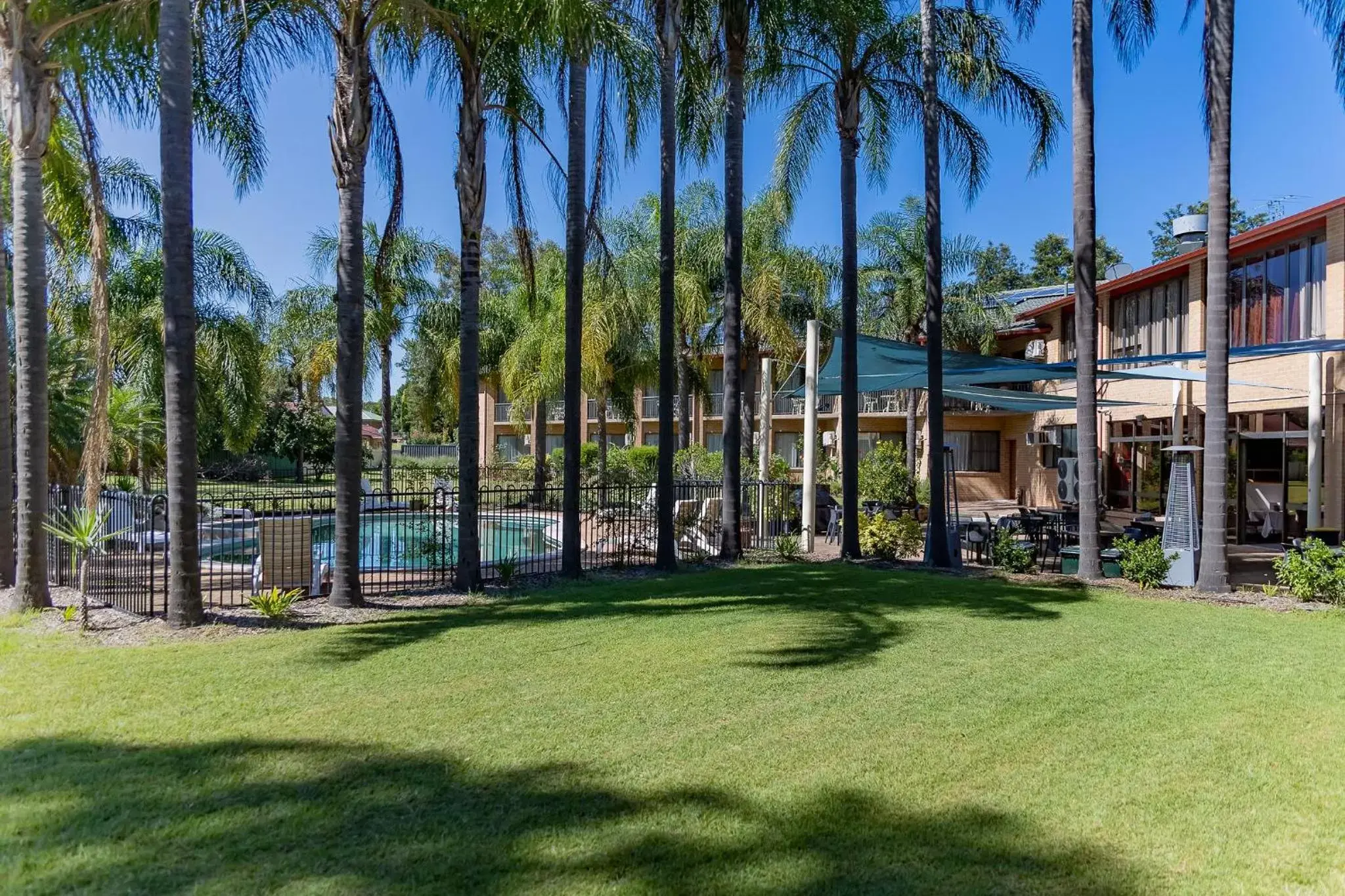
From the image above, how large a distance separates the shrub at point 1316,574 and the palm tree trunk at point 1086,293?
2211mm

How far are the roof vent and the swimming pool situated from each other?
51.6ft

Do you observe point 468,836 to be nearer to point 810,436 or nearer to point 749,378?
point 810,436

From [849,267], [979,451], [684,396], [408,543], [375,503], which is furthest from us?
[979,451]

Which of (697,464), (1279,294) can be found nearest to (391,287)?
(697,464)

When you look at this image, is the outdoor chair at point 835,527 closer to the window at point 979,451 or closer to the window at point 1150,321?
the window at point 1150,321

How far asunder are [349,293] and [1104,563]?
10.7 m

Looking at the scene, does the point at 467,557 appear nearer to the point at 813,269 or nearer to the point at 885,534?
the point at 885,534

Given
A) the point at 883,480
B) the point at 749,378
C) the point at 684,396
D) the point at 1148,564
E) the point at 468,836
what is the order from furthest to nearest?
the point at 749,378 < the point at 684,396 < the point at 883,480 < the point at 1148,564 < the point at 468,836

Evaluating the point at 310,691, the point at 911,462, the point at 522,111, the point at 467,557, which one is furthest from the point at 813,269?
the point at 310,691

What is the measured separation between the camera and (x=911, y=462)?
26.7 meters

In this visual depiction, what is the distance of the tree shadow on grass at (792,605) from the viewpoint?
7.42 meters

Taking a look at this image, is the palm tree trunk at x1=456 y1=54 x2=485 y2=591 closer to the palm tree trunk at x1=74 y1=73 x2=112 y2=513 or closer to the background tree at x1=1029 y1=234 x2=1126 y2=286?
the palm tree trunk at x1=74 y1=73 x2=112 y2=513

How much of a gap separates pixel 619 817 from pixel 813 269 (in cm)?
2189

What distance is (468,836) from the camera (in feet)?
12.1
